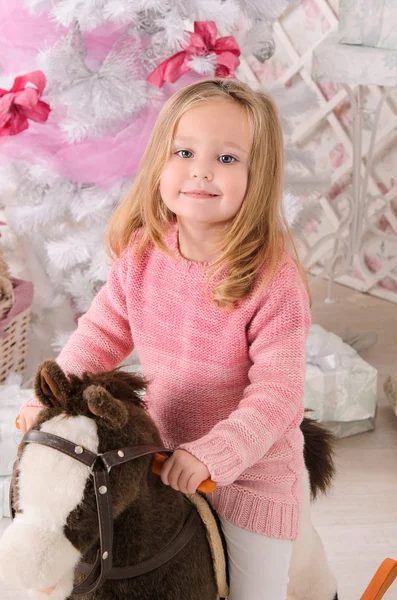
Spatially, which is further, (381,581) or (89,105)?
(89,105)

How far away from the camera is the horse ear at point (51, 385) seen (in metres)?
0.69

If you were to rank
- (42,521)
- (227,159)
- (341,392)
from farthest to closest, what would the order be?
(341,392) → (227,159) → (42,521)

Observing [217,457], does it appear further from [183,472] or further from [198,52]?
[198,52]

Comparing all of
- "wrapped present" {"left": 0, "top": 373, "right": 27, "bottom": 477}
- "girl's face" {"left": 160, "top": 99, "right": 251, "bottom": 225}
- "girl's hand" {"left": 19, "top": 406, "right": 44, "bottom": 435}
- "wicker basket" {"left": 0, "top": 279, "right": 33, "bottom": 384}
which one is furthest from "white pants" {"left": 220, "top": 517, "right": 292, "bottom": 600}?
"wicker basket" {"left": 0, "top": 279, "right": 33, "bottom": 384}

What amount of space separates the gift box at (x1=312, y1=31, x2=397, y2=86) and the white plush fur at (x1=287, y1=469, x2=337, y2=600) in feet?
3.52

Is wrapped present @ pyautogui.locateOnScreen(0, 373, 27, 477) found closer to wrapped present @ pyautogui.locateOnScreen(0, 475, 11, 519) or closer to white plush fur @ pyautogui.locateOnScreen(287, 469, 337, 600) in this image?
wrapped present @ pyautogui.locateOnScreen(0, 475, 11, 519)

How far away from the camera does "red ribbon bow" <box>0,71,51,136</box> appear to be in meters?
1.47

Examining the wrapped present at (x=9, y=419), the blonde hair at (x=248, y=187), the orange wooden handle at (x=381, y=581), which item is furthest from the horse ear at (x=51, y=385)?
the wrapped present at (x=9, y=419)

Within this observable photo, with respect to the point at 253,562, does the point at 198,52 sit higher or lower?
higher

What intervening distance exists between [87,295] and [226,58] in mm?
572

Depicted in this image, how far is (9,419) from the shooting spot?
4.88 ft

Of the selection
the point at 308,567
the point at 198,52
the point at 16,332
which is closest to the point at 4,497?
the point at 16,332

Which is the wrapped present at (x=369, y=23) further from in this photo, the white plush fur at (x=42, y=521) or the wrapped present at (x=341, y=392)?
the white plush fur at (x=42, y=521)

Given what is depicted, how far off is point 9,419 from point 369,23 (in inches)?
46.2
